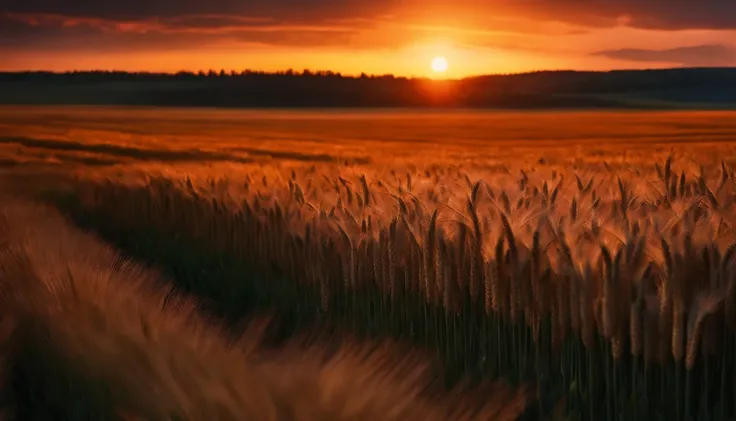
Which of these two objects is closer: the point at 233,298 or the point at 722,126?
the point at 233,298

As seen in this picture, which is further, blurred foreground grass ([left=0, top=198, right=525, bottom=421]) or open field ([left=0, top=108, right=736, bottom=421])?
open field ([left=0, top=108, right=736, bottom=421])

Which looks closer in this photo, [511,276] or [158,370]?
[158,370]

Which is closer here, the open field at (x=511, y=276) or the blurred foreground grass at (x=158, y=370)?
the blurred foreground grass at (x=158, y=370)

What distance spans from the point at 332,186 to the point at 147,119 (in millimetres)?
32953

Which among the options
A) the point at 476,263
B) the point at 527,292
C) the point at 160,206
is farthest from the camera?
the point at 160,206

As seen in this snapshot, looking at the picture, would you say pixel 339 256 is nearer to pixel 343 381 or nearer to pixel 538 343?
pixel 538 343

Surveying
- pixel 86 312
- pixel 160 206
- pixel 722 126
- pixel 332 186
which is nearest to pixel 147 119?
pixel 722 126

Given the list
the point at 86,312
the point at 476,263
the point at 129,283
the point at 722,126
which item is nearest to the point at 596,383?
the point at 476,263

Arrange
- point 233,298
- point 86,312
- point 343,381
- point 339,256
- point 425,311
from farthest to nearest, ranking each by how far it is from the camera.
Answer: point 233,298, point 339,256, point 425,311, point 86,312, point 343,381

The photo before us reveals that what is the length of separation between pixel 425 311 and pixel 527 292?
588mm

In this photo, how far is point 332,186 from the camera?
471cm

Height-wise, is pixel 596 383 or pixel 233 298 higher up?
pixel 596 383

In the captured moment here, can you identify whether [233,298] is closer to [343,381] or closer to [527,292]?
[527,292]

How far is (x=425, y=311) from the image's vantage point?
3080mm
